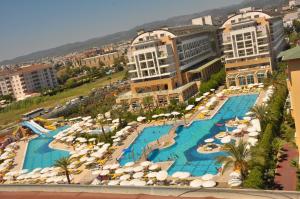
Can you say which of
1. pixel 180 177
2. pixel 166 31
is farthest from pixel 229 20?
pixel 180 177

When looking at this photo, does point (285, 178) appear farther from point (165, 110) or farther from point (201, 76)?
point (201, 76)

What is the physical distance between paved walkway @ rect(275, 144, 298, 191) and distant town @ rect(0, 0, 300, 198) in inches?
2.7

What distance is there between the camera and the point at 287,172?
78.5 feet

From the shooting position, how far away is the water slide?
52781 millimetres

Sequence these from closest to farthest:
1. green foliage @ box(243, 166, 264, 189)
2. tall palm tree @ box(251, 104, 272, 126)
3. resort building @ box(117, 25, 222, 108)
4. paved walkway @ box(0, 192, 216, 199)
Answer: paved walkway @ box(0, 192, 216, 199) → green foliage @ box(243, 166, 264, 189) → tall palm tree @ box(251, 104, 272, 126) → resort building @ box(117, 25, 222, 108)

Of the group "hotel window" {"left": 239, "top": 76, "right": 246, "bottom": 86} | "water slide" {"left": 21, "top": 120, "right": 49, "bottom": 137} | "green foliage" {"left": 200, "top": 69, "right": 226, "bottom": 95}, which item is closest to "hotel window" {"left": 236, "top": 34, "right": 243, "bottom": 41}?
"hotel window" {"left": 239, "top": 76, "right": 246, "bottom": 86}

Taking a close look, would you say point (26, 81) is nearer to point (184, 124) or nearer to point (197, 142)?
point (184, 124)

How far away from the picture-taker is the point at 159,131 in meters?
41.9

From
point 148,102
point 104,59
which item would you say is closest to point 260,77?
point 148,102

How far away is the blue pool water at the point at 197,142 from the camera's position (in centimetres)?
2981

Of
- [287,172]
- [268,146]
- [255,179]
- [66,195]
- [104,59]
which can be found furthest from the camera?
[104,59]

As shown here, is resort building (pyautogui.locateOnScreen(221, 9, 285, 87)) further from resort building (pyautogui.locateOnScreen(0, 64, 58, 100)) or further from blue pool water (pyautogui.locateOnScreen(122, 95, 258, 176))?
resort building (pyautogui.locateOnScreen(0, 64, 58, 100))

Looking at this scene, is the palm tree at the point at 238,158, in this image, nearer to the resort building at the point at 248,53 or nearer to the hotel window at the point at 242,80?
the resort building at the point at 248,53

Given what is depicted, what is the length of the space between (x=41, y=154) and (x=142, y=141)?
12707mm
